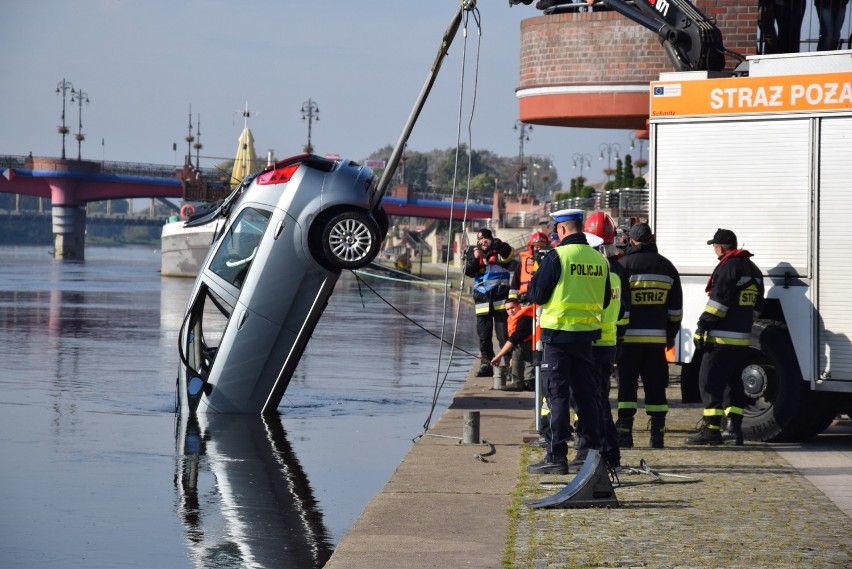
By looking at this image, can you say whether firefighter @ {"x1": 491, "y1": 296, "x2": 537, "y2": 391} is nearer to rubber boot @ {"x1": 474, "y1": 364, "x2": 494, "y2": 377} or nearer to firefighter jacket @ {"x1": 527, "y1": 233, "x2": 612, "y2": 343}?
rubber boot @ {"x1": 474, "y1": 364, "x2": 494, "y2": 377}

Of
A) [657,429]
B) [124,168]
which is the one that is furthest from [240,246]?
[124,168]

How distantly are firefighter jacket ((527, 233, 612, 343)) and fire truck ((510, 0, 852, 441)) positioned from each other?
2564 mm

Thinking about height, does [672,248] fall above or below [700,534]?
above

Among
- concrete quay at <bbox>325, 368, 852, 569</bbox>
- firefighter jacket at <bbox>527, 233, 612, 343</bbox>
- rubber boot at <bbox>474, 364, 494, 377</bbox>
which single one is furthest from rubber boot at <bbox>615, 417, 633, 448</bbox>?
rubber boot at <bbox>474, 364, 494, 377</bbox>

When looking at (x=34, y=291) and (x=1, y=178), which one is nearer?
(x=34, y=291)

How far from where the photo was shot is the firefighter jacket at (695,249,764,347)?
431 inches

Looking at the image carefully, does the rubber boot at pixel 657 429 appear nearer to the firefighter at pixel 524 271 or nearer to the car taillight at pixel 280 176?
the firefighter at pixel 524 271

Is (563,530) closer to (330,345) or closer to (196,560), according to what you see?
(196,560)

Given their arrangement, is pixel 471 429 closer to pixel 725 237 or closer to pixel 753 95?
pixel 725 237

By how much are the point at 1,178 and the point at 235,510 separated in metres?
115

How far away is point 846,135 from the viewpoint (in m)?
11.2

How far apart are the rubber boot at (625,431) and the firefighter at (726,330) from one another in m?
0.63

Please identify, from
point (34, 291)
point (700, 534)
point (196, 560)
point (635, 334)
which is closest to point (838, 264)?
point (635, 334)

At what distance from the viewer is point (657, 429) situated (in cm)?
1112
